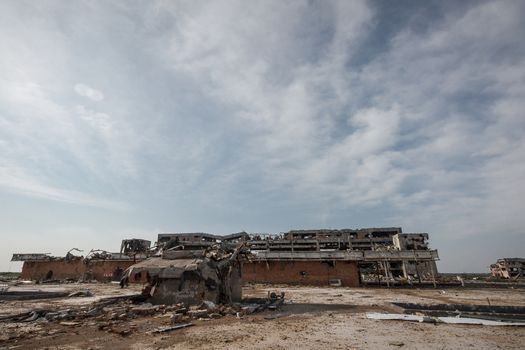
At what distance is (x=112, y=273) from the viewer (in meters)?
36.4

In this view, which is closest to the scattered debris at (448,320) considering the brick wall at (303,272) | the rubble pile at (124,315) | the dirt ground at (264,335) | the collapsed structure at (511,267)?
the dirt ground at (264,335)

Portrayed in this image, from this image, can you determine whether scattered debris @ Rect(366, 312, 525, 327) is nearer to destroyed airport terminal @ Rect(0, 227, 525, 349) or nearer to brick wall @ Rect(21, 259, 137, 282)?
destroyed airport terminal @ Rect(0, 227, 525, 349)

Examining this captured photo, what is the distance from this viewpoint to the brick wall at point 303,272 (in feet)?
98.5

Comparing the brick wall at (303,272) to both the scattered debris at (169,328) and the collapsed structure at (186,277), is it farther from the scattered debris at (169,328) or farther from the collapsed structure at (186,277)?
the scattered debris at (169,328)

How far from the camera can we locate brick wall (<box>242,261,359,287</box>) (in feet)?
98.5

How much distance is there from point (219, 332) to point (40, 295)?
15.7 m

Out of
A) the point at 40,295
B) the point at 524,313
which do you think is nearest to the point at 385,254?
the point at 524,313

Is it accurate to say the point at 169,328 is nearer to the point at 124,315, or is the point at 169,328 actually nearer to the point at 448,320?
the point at 124,315

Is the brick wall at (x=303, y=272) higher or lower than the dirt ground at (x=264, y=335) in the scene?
higher

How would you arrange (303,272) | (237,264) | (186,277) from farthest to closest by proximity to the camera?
(303,272)
(237,264)
(186,277)

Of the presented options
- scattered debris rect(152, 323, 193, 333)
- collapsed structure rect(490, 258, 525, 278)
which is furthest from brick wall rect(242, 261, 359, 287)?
collapsed structure rect(490, 258, 525, 278)

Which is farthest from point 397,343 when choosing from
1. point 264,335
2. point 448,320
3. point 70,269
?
point 70,269

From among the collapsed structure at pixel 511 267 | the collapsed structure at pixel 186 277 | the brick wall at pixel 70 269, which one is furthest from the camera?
the collapsed structure at pixel 511 267

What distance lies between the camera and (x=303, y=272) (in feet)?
102
